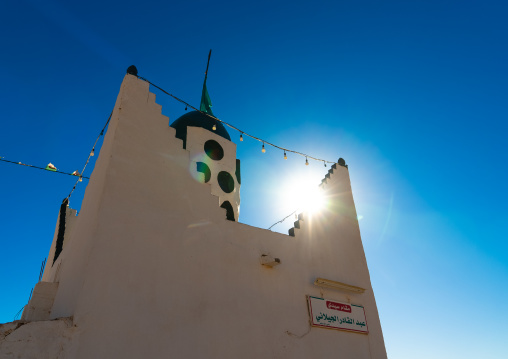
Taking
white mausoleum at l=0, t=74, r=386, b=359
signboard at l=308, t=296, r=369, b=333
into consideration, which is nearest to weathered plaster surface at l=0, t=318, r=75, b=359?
white mausoleum at l=0, t=74, r=386, b=359

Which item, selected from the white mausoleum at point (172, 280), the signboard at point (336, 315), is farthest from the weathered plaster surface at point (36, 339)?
the signboard at point (336, 315)

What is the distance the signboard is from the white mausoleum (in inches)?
1.4

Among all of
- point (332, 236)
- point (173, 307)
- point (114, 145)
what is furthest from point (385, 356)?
point (114, 145)

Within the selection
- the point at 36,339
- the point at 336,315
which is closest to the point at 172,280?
the point at 36,339

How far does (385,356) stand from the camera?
369 inches

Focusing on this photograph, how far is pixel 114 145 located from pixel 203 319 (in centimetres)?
360

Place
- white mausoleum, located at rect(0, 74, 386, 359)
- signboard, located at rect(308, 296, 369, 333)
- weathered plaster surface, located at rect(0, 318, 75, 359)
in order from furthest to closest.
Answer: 1. signboard, located at rect(308, 296, 369, 333)
2. white mausoleum, located at rect(0, 74, 386, 359)
3. weathered plaster surface, located at rect(0, 318, 75, 359)

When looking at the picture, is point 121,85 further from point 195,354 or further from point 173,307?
point 195,354

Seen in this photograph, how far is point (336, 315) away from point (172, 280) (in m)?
4.39

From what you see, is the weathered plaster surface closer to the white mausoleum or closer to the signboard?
the white mausoleum

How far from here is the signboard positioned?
838cm

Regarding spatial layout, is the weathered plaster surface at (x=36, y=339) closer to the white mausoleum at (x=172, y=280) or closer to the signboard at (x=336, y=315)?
the white mausoleum at (x=172, y=280)

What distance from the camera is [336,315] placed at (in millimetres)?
8867

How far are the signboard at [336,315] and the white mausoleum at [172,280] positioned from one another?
35 millimetres
